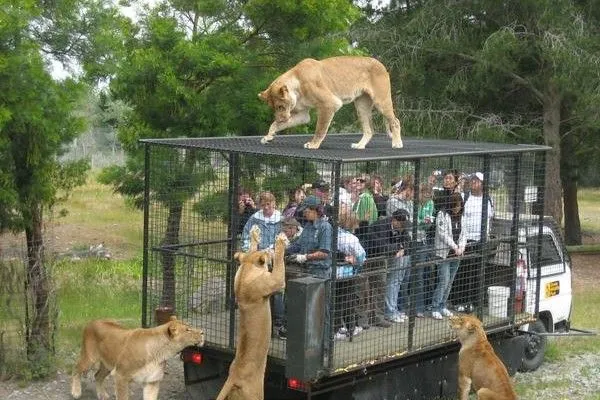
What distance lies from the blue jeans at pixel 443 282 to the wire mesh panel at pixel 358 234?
0.01m

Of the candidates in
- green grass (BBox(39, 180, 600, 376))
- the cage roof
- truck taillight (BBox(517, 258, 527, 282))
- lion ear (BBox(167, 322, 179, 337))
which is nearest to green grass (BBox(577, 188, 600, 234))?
green grass (BBox(39, 180, 600, 376))

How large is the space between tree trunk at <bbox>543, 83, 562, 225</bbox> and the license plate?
399 inches

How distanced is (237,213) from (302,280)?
135cm

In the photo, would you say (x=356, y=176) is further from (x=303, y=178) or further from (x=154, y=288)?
(x=154, y=288)

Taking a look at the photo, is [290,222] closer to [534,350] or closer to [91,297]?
[534,350]

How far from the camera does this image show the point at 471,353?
28.1 feet

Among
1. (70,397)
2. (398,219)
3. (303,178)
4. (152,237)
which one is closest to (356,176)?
(398,219)

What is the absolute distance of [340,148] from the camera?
872 centimetres

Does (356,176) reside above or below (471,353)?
above

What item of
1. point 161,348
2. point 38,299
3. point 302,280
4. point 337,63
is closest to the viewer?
point 302,280

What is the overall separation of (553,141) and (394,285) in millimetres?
13525

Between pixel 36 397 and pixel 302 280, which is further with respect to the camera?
pixel 36 397

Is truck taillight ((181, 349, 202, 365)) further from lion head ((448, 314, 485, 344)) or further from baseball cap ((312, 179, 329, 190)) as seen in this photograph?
lion head ((448, 314, 485, 344))

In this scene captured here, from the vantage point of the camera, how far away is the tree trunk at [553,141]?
20938mm
